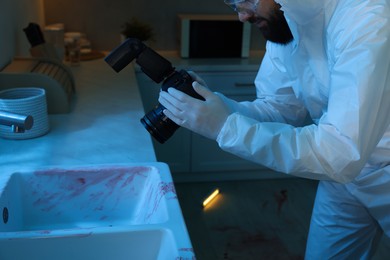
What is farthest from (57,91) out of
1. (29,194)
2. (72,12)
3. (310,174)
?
(72,12)

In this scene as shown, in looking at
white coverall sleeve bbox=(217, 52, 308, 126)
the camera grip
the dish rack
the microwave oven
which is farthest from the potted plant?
the camera grip

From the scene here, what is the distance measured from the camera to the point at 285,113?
1.37 meters

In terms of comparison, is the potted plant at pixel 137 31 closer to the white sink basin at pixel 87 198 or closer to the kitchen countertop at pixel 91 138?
the kitchen countertop at pixel 91 138

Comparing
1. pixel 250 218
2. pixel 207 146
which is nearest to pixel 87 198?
pixel 250 218

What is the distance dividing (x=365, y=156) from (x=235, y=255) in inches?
47.6

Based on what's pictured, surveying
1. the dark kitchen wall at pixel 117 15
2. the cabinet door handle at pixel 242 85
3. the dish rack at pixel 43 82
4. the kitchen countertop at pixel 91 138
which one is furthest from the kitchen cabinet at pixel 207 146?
the dish rack at pixel 43 82

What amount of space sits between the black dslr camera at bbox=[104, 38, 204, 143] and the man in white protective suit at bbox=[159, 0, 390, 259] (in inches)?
1.2

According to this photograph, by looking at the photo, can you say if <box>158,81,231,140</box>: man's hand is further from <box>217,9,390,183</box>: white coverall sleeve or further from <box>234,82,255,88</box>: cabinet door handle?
<box>234,82,255,88</box>: cabinet door handle

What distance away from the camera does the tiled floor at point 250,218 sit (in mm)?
1979

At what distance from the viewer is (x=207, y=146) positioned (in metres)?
2.48

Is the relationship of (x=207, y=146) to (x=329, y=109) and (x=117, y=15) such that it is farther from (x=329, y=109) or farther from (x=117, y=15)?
(x=329, y=109)

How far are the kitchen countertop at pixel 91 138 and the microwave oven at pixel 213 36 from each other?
76cm

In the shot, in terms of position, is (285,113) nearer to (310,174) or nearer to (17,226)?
(310,174)

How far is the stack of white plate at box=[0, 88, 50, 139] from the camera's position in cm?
118
